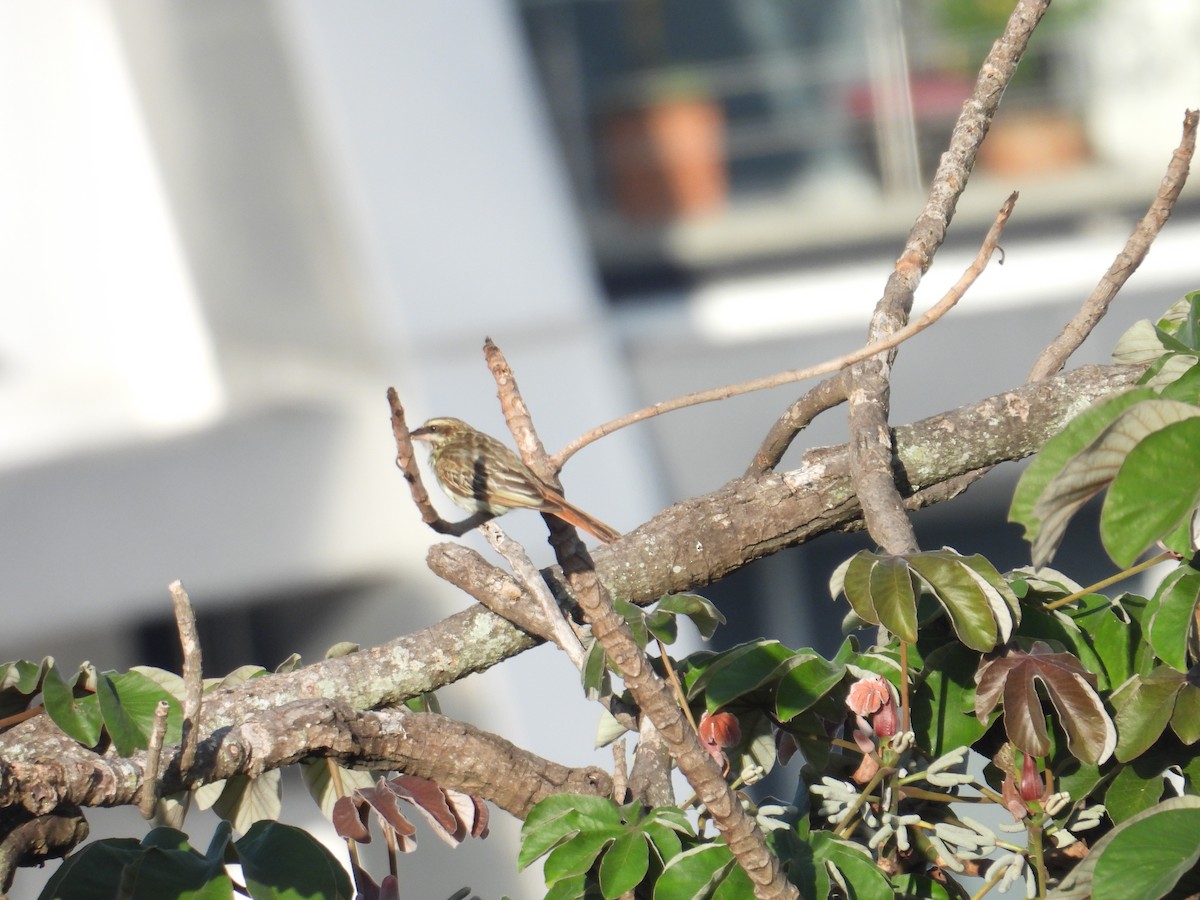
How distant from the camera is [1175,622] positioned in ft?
2.70

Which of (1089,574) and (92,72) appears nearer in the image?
(92,72)

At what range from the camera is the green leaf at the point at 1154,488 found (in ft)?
2.27

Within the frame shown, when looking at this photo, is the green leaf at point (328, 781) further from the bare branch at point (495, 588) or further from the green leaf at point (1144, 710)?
the green leaf at point (1144, 710)

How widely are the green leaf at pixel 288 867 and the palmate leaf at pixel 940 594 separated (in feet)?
1.33

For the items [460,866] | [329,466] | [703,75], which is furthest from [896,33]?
[460,866]

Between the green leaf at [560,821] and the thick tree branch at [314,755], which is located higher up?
the thick tree branch at [314,755]

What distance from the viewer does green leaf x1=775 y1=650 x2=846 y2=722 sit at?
2.89 ft

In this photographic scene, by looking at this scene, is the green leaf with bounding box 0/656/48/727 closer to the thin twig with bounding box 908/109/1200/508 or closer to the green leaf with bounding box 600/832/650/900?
the green leaf with bounding box 600/832/650/900

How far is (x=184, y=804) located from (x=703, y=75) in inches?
162

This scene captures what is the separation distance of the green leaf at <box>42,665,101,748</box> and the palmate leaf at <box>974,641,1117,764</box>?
0.63 meters

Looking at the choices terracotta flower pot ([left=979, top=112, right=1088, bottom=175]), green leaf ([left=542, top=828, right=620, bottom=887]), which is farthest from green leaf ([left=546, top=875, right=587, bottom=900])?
terracotta flower pot ([left=979, top=112, right=1088, bottom=175])

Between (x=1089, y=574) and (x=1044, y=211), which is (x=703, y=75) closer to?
(x=1044, y=211)

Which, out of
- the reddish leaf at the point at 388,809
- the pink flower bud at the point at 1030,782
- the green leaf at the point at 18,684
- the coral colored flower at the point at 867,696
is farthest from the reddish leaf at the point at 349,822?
the pink flower bud at the point at 1030,782

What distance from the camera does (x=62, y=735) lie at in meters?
0.96
